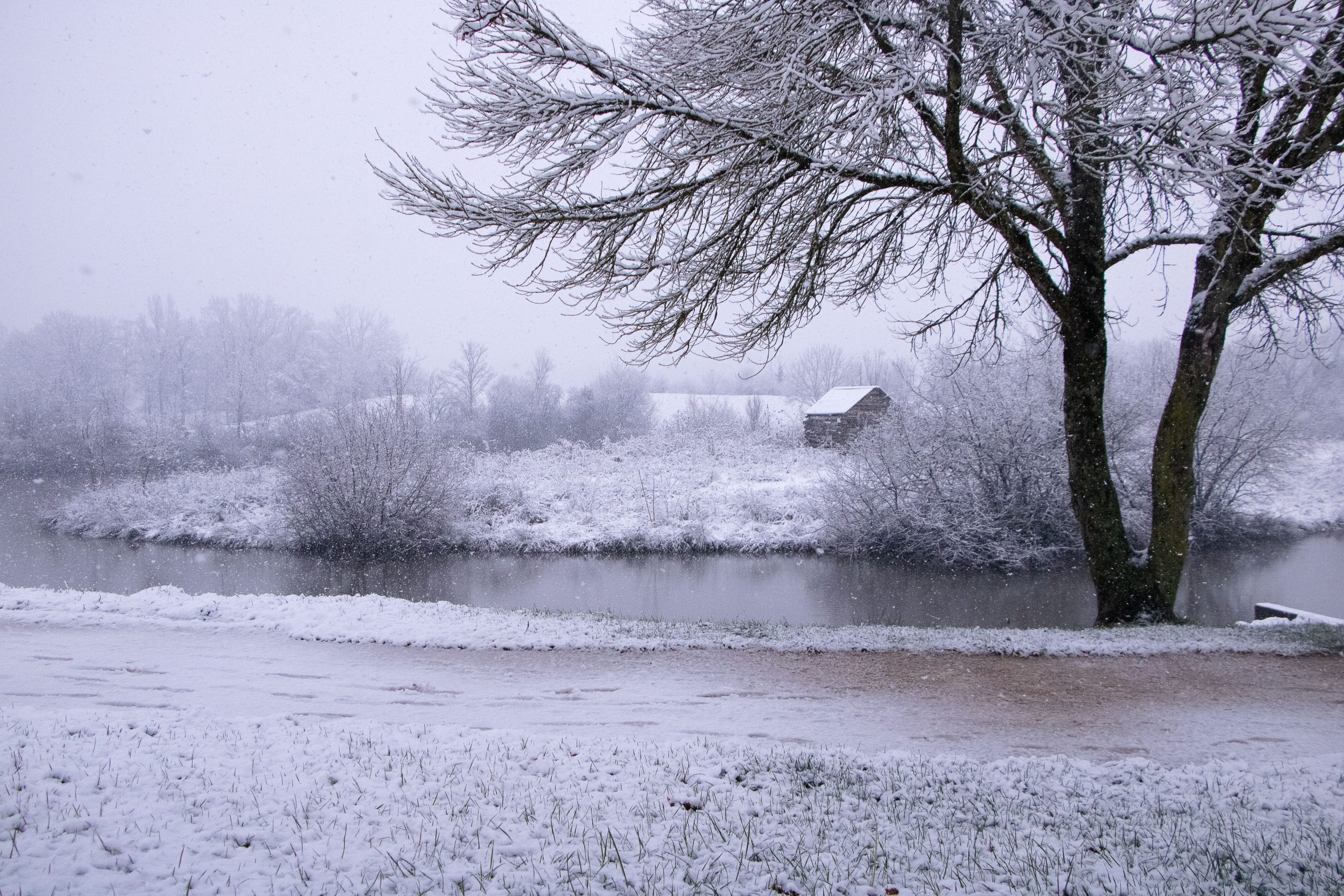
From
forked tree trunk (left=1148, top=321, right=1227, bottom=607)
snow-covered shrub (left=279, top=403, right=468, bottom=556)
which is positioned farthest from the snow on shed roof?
forked tree trunk (left=1148, top=321, right=1227, bottom=607)

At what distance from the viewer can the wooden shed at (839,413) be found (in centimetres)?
3069

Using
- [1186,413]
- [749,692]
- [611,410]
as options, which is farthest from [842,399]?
[749,692]

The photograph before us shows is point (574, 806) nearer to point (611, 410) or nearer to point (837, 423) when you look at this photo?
point (837, 423)

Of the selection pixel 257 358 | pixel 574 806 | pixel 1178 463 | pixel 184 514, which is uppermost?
pixel 257 358

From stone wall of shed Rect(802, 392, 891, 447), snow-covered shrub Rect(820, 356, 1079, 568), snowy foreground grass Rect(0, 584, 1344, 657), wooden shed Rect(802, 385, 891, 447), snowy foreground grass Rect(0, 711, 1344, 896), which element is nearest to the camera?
snowy foreground grass Rect(0, 711, 1344, 896)

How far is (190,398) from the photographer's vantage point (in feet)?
174

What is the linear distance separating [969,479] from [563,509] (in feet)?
36.5

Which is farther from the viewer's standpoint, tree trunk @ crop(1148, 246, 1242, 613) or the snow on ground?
the snow on ground

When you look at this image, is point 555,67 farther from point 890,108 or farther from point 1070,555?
point 1070,555

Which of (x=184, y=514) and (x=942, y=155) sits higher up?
(x=942, y=155)

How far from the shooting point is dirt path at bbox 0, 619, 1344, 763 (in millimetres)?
4801

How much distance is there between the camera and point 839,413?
31.9 m

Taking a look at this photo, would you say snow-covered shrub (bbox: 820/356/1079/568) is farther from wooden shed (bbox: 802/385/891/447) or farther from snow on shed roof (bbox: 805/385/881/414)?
snow on shed roof (bbox: 805/385/881/414)

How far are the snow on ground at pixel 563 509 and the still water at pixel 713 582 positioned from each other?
0.63 meters
